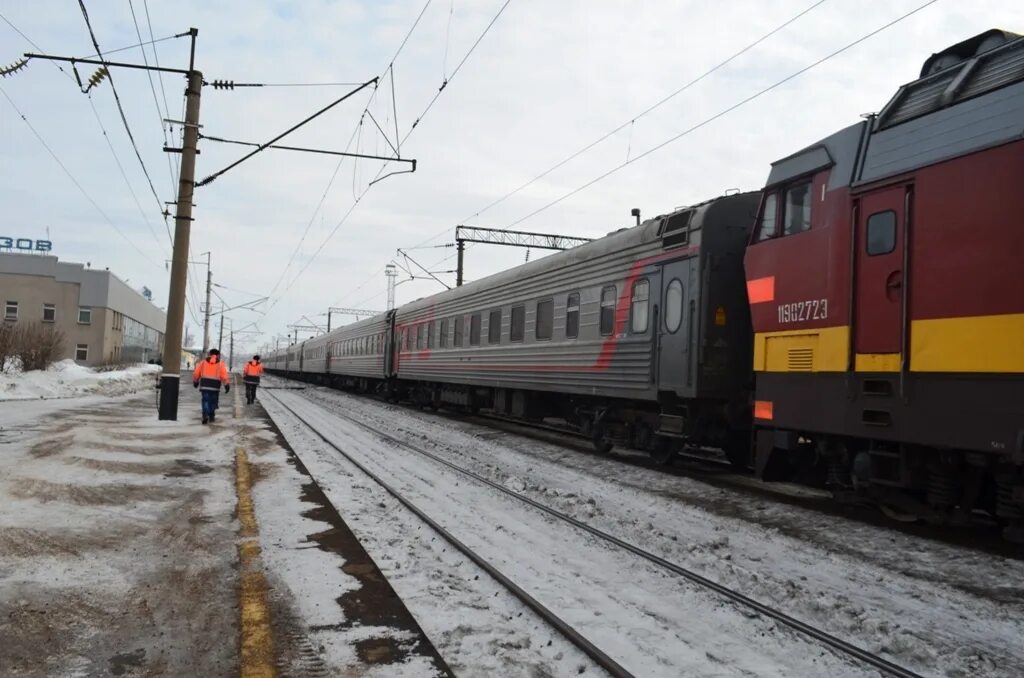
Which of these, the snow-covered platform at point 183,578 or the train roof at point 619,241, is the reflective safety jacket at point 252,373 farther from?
the snow-covered platform at point 183,578

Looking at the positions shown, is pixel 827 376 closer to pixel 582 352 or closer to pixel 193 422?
pixel 582 352

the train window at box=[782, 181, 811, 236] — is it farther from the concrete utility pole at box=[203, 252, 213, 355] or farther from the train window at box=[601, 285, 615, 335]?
the concrete utility pole at box=[203, 252, 213, 355]

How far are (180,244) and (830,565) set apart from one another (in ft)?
42.2

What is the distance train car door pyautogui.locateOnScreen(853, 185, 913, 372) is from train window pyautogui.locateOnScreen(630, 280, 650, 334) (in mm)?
4149

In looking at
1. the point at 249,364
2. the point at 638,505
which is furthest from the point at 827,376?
the point at 249,364

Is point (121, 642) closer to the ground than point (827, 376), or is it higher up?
closer to the ground

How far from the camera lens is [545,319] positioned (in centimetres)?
1431

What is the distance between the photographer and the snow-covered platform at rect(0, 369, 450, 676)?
11.7ft

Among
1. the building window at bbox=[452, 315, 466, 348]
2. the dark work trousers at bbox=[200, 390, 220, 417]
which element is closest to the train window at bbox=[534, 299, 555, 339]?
the building window at bbox=[452, 315, 466, 348]

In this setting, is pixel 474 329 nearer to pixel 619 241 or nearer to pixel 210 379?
pixel 210 379

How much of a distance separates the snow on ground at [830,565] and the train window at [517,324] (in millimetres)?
5890

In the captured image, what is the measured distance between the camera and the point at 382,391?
2973 centimetres

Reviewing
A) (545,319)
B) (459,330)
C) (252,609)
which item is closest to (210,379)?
(459,330)

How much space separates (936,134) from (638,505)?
4415 mm
